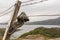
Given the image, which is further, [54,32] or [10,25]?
[54,32]

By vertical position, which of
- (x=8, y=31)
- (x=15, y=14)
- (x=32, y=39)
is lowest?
(x=32, y=39)

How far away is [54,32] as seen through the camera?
15.2 ft

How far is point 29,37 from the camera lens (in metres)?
4.83

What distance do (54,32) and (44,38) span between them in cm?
27

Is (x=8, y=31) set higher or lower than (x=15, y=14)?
lower

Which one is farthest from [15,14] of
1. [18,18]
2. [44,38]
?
[44,38]

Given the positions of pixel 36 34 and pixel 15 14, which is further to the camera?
pixel 36 34

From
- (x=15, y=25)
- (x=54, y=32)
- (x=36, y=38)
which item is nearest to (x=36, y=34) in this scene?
(x=36, y=38)

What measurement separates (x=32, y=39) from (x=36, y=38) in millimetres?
121

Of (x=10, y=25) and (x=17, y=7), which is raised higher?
(x=17, y=7)

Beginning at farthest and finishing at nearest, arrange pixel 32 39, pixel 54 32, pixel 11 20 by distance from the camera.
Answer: pixel 32 39, pixel 54 32, pixel 11 20

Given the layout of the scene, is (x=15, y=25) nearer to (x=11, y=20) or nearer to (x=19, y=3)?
(x=11, y=20)

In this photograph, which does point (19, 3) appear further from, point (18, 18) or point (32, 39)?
point (32, 39)

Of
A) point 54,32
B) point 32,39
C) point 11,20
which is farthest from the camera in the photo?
point 32,39
